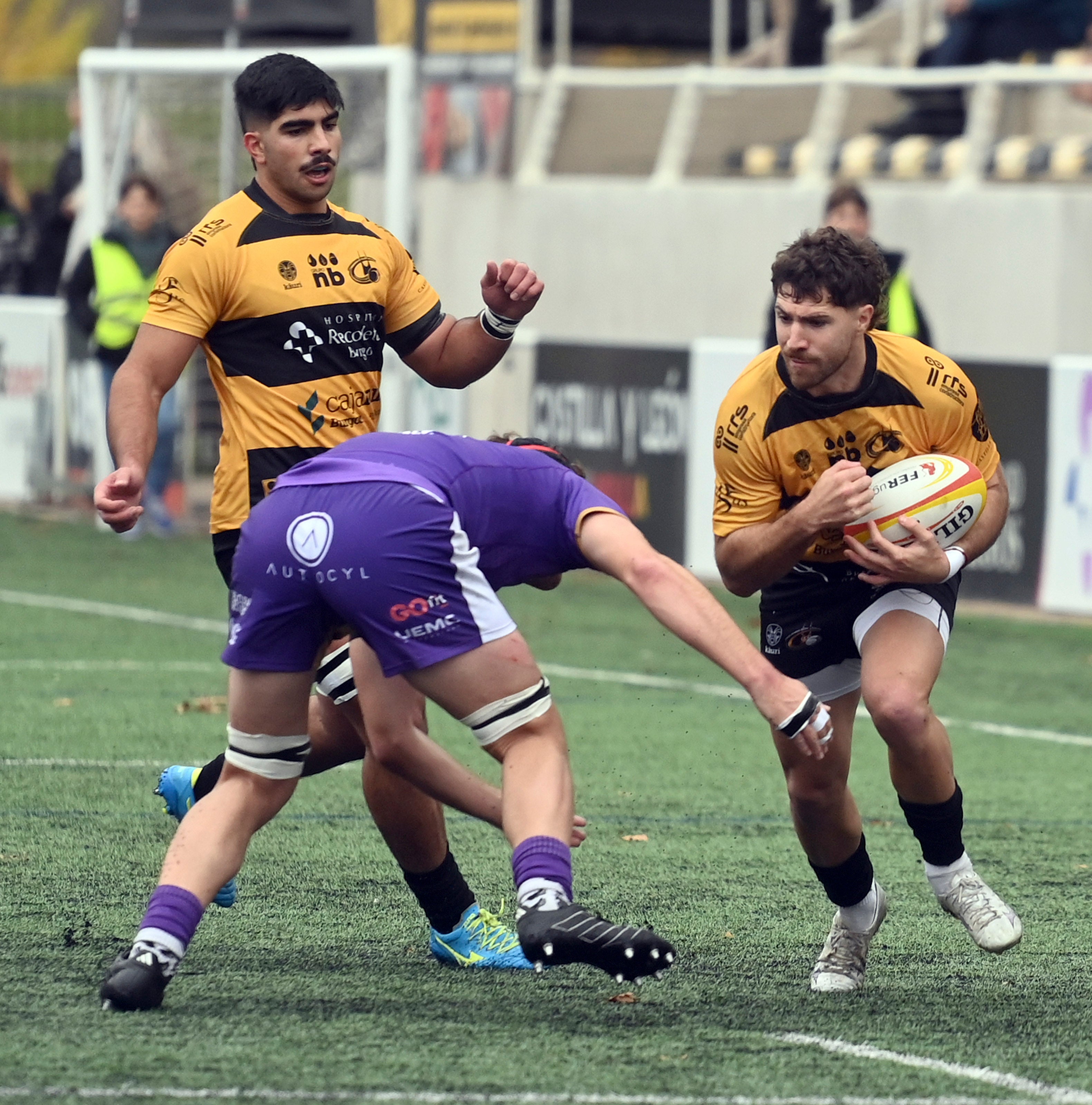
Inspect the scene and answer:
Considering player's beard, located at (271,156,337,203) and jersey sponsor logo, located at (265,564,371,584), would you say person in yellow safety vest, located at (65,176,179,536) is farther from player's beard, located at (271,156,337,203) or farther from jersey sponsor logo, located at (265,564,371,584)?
jersey sponsor logo, located at (265,564,371,584)

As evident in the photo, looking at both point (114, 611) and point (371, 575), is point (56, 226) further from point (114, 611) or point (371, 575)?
point (371, 575)

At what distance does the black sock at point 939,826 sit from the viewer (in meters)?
5.60

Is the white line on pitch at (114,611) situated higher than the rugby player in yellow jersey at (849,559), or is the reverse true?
the rugby player in yellow jersey at (849,559)

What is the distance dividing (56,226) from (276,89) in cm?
1335

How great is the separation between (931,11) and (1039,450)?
838cm

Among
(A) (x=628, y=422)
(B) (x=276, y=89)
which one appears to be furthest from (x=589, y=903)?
(A) (x=628, y=422)

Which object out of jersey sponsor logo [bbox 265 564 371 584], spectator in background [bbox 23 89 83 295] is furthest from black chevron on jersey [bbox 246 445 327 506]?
spectator in background [bbox 23 89 83 295]

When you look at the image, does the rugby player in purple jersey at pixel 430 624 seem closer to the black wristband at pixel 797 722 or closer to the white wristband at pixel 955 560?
the black wristband at pixel 797 722

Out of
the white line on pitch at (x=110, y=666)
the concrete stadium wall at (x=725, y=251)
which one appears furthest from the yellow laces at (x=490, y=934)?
the concrete stadium wall at (x=725, y=251)

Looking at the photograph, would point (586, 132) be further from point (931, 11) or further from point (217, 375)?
point (217, 375)

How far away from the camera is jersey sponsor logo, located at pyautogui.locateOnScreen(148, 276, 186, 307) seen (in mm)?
5609

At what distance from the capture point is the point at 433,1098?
4.27m

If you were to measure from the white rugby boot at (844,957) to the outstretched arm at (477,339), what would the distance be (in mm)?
1718

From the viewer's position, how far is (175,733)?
891cm
